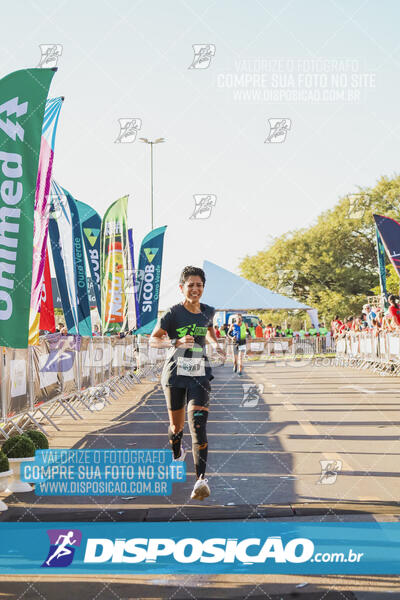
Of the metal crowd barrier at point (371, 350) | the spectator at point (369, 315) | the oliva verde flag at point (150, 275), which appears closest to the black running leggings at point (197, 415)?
the metal crowd barrier at point (371, 350)

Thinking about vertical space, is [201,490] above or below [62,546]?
above

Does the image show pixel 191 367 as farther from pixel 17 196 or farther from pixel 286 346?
pixel 286 346

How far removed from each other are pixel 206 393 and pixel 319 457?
216 centimetres

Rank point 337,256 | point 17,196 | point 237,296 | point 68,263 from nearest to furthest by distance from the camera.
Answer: point 17,196, point 68,263, point 237,296, point 337,256

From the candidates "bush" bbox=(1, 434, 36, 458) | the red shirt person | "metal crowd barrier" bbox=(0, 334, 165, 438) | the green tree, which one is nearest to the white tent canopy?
the green tree

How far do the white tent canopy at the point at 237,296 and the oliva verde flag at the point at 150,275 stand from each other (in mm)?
22639

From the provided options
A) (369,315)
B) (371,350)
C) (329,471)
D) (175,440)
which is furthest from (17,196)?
(369,315)

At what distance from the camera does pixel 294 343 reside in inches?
1841

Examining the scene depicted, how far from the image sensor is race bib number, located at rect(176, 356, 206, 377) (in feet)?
21.9

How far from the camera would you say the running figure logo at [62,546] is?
4.62 meters

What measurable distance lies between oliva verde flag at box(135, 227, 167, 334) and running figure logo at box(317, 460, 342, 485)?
16605 mm

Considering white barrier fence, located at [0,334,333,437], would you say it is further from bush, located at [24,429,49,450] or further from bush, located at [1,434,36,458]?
bush, located at [1,434,36,458]

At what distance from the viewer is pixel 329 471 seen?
7.42m

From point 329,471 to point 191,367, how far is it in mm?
1841
